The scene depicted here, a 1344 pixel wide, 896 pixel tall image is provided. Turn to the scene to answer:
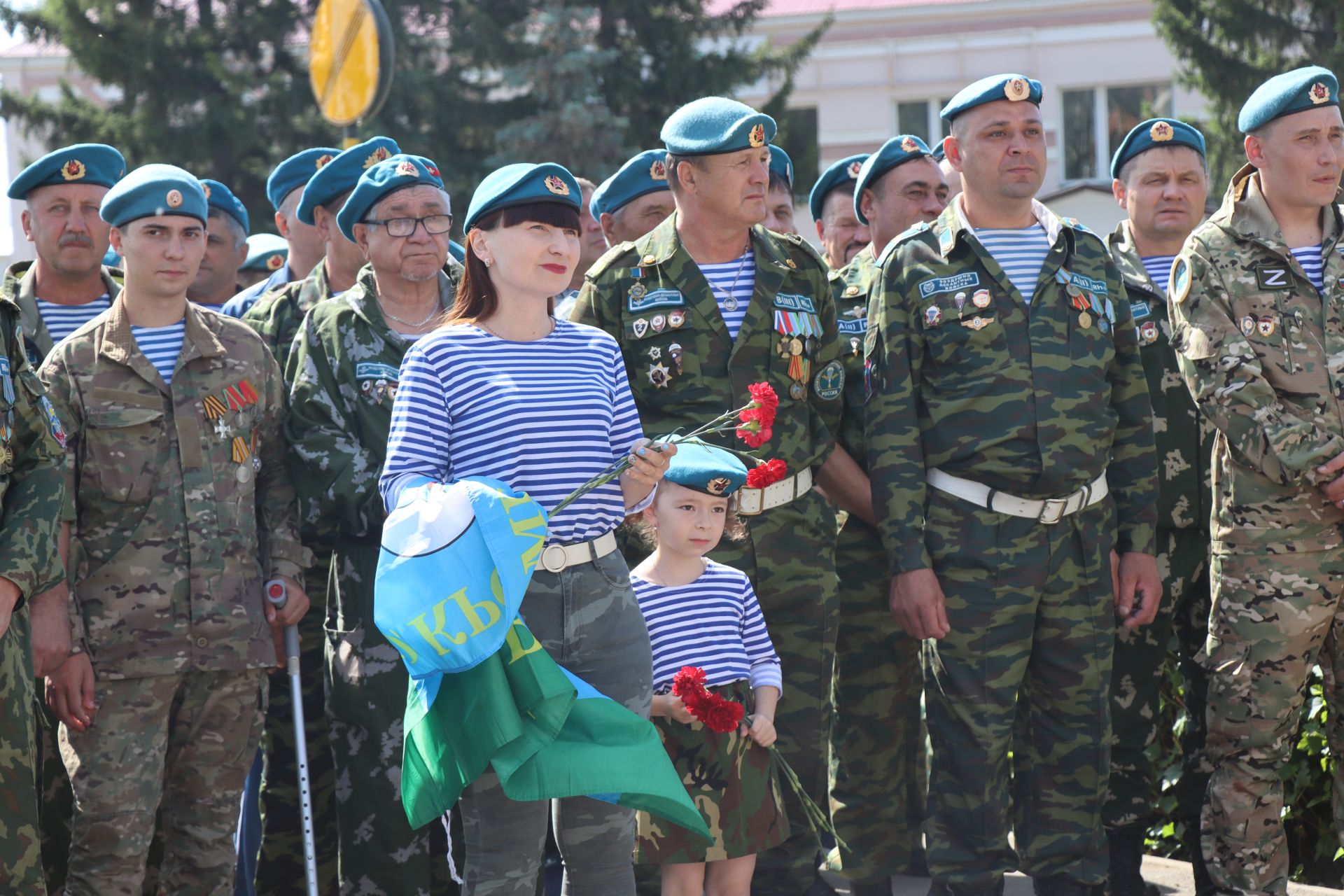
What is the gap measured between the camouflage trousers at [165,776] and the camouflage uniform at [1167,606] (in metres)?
2.98

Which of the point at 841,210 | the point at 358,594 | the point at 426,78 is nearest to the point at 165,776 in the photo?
the point at 358,594

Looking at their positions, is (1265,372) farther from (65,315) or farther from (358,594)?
(65,315)

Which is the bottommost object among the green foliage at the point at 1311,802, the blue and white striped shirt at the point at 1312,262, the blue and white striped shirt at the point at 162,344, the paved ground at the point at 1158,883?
the paved ground at the point at 1158,883

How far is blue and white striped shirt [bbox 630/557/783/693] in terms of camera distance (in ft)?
14.8

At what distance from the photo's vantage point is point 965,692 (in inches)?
194

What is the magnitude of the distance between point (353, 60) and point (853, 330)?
7.71 meters

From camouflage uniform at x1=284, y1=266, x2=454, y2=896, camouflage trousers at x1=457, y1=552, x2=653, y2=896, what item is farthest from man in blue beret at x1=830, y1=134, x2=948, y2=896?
camouflage trousers at x1=457, y1=552, x2=653, y2=896

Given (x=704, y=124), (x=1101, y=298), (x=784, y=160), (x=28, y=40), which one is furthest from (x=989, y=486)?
(x=28, y=40)

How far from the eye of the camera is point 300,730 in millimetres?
4941

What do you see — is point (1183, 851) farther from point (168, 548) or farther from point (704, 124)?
point (168, 548)

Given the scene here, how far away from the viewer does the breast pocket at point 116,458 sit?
4.66 metres

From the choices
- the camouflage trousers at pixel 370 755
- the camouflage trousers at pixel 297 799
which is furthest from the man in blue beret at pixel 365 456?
the camouflage trousers at pixel 297 799

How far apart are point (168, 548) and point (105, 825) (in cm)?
82

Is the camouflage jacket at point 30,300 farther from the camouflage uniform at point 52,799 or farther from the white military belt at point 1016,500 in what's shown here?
the white military belt at point 1016,500
